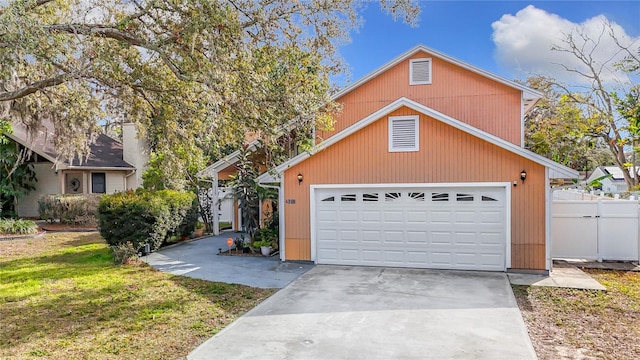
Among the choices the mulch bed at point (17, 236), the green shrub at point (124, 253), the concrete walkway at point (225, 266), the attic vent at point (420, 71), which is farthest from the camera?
the mulch bed at point (17, 236)

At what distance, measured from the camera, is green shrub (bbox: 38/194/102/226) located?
1714 centimetres

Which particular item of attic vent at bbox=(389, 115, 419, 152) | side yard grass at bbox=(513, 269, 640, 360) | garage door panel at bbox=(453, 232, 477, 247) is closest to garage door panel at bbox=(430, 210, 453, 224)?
garage door panel at bbox=(453, 232, 477, 247)

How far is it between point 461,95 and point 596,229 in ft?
17.4

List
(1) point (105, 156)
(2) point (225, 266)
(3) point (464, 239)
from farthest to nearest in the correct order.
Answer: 1. (1) point (105, 156)
2. (2) point (225, 266)
3. (3) point (464, 239)

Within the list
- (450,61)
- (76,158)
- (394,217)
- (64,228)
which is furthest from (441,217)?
(76,158)

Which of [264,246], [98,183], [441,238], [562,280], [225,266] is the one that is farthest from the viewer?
[98,183]

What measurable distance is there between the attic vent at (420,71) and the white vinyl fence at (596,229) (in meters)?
5.32

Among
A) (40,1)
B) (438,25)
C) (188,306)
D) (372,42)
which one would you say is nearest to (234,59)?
(40,1)

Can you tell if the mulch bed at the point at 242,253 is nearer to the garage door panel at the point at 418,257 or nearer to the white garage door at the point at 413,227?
the white garage door at the point at 413,227

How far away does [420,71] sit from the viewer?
12.9 metres

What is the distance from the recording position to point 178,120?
8.28 meters

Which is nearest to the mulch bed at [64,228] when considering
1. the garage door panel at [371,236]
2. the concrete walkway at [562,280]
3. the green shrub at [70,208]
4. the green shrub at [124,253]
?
the green shrub at [70,208]

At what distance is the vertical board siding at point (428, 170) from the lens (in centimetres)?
885

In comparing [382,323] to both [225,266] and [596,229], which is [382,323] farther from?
[596,229]
